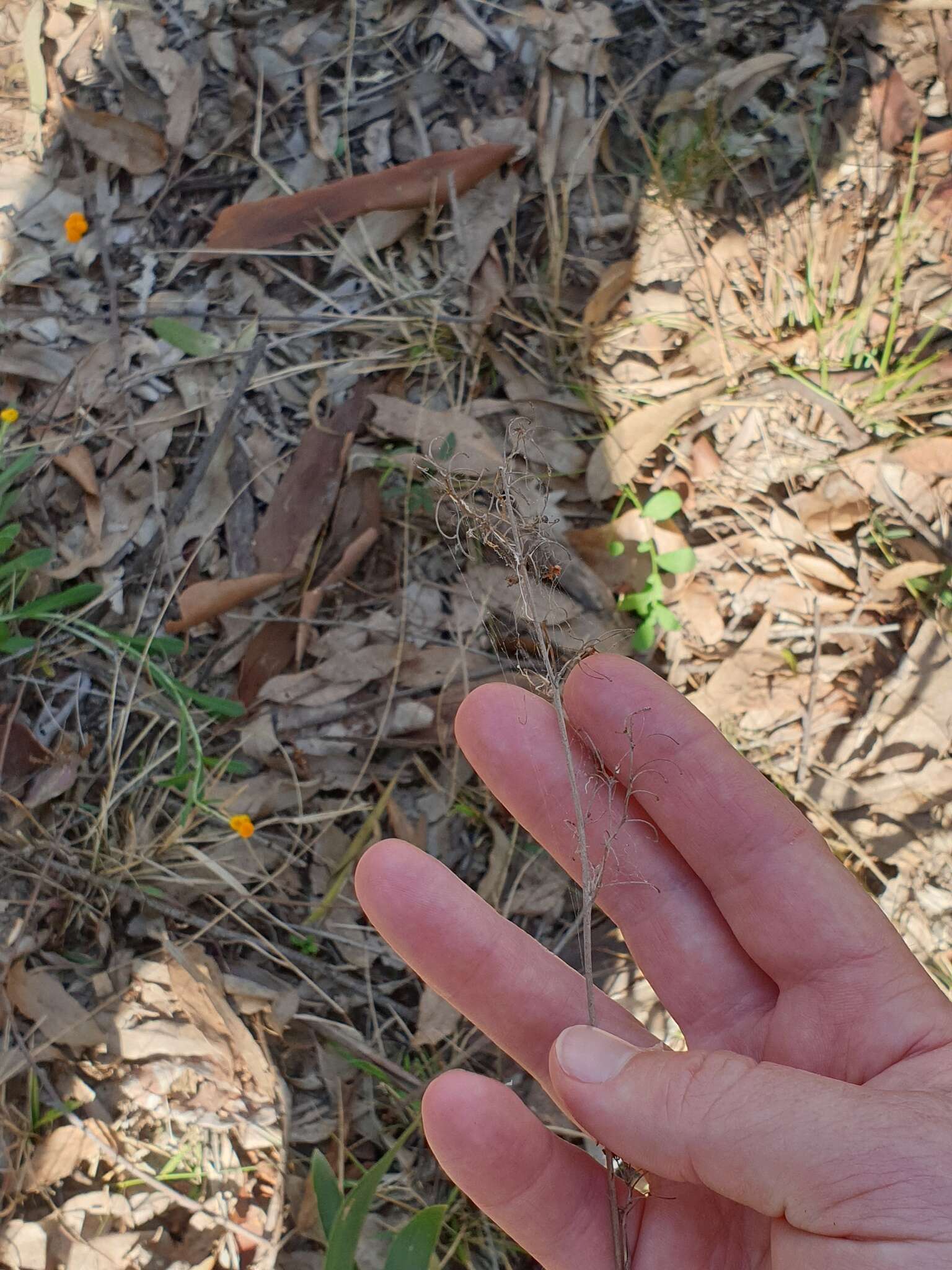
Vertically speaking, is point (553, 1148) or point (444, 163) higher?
point (444, 163)

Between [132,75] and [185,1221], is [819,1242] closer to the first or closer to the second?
[185,1221]

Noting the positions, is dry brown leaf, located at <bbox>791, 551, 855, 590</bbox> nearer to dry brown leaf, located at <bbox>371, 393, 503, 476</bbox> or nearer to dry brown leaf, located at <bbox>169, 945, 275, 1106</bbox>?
dry brown leaf, located at <bbox>371, 393, 503, 476</bbox>

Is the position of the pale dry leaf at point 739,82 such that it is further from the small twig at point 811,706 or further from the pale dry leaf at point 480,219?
the small twig at point 811,706

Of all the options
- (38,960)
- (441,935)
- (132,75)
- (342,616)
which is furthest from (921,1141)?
(132,75)

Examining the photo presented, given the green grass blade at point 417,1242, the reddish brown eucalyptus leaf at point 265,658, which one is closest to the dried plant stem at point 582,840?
the green grass blade at point 417,1242

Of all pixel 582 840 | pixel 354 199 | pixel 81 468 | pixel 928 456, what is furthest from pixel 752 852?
pixel 354 199
